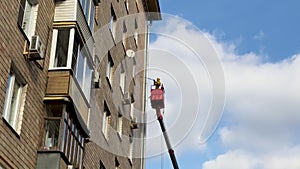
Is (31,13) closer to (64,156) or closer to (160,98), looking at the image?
(64,156)

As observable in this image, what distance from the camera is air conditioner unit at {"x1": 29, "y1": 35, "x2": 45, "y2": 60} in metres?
11.2

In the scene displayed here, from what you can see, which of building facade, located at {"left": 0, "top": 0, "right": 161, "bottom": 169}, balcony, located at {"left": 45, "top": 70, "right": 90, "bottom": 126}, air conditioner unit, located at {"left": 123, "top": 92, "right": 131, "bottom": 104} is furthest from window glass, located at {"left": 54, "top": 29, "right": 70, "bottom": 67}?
air conditioner unit, located at {"left": 123, "top": 92, "right": 131, "bottom": 104}

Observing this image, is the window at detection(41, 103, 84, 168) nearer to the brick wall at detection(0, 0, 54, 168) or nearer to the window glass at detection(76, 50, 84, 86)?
the brick wall at detection(0, 0, 54, 168)

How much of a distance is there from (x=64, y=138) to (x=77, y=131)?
147cm

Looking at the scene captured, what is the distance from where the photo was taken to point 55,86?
40.8 feet

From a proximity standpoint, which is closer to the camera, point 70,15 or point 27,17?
point 27,17

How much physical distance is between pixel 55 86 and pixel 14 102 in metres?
1.65

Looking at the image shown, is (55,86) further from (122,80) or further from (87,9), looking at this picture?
(122,80)

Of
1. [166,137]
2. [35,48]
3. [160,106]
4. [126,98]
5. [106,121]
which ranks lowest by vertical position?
[35,48]

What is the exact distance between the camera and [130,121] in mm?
23406

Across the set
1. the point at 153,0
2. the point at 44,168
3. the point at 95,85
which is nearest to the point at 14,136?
the point at 44,168

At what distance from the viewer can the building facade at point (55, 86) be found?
1057cm

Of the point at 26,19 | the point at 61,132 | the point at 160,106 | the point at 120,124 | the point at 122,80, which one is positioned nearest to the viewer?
the point at 26,19

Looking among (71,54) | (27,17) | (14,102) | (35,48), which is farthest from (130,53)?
(14,102)
